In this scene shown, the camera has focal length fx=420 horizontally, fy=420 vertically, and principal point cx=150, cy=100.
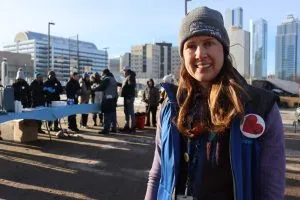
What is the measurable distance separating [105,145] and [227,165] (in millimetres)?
9302

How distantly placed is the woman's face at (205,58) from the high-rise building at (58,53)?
73900 millimetres

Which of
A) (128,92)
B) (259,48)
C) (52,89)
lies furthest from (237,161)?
(259,48)

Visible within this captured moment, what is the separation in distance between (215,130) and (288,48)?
9892 centimetres

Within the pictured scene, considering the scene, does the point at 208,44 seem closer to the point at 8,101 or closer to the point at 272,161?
the point at 272,161

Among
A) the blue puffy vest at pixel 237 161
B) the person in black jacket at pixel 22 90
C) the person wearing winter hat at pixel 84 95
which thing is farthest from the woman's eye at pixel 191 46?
the person wearing winter hat at pixel 84 95

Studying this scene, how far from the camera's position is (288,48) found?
94938mm

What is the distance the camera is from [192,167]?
70.0 inches

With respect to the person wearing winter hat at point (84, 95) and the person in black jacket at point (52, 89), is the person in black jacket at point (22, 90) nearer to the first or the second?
the person in black jacket at point (52, 89)

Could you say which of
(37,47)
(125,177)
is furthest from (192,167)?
(37,47)

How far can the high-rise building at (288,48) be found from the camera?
298 feet

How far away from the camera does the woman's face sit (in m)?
1.82

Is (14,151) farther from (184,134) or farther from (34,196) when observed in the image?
(184,134)

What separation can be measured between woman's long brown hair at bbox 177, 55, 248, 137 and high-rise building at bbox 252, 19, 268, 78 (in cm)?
6522

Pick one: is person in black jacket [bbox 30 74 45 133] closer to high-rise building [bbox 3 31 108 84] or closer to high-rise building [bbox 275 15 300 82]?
high-rise building [bbox 3 31 108 84]
